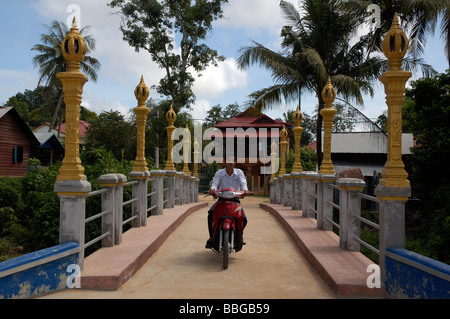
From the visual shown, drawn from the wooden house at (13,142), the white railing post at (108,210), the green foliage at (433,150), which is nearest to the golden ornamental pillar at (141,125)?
the white railing post at (108,210)

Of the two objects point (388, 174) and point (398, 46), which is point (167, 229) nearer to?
point (388, 174)

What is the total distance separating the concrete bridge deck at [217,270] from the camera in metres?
4.21

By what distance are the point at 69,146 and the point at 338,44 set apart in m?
16.3

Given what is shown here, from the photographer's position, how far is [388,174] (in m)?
4.34

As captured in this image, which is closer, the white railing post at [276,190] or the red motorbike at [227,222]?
the red motorbike at [227,222]

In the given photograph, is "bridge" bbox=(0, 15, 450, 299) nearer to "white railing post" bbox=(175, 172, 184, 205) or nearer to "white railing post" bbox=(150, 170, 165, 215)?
"white railing post" bbox=(150, 170, 165, 215)

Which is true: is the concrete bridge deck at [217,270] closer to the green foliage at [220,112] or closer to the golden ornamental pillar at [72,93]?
the golden ornamental pillar at [72,93]

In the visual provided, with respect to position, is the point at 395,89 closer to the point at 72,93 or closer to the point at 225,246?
the point at 225,246

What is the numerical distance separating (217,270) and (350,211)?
7.06 ft

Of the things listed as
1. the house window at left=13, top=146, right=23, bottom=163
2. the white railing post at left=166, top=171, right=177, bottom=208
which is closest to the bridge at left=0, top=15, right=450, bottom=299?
the white railing post at left=166, top=171, right=177, bottom=208

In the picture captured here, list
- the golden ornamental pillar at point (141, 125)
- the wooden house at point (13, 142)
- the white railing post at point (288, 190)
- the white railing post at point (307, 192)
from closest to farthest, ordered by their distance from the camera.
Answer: the golden ornamental pillar at point (141, 125)
the white railing post at point (307, 192)
the white railing post at point (288, 190)
the wooden house at point (13, 142)

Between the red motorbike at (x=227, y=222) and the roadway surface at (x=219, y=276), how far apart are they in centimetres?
31

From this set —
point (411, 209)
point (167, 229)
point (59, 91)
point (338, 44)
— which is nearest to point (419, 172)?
point (411, 209)

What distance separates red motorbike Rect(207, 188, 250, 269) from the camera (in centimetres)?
540
